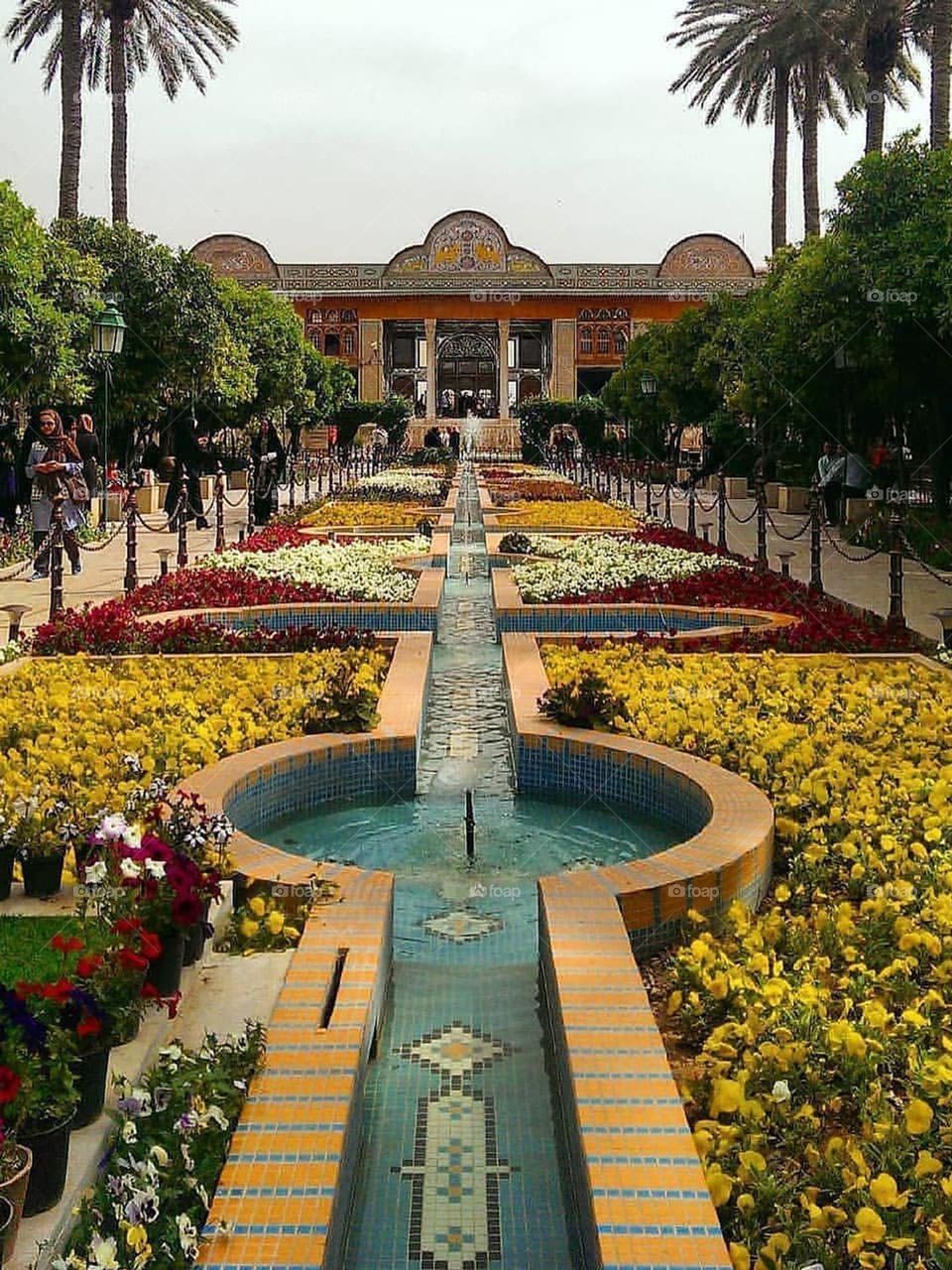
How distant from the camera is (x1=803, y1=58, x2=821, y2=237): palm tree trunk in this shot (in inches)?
1030

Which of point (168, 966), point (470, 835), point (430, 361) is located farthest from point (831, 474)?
point (430, 361)

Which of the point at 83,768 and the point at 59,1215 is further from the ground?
the point at 83,768

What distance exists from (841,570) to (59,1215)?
12.6 metres

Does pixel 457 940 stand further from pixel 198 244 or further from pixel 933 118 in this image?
pixel 198 244

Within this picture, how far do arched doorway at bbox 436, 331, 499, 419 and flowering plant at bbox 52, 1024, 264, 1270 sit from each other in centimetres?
6515

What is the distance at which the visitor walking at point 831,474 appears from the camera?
18.4m

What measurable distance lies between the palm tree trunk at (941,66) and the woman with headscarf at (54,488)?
40.2 ft

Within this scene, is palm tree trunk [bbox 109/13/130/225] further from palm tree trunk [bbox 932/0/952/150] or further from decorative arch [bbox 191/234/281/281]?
decorative arch [bbox 191/234/281/281]

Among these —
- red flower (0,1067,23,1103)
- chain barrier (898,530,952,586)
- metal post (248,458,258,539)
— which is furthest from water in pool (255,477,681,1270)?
metal post (248,458,258,539)

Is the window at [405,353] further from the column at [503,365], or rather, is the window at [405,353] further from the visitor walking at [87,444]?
the visitor walking at [87,444]

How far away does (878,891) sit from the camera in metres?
4.55

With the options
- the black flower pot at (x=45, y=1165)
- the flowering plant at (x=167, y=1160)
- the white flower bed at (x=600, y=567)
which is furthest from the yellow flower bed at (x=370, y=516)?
the black flower pot at (x=45, y=1165)

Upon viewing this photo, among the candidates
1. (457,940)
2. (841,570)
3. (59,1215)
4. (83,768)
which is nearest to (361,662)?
(83,768)

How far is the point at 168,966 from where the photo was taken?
3.90 m
